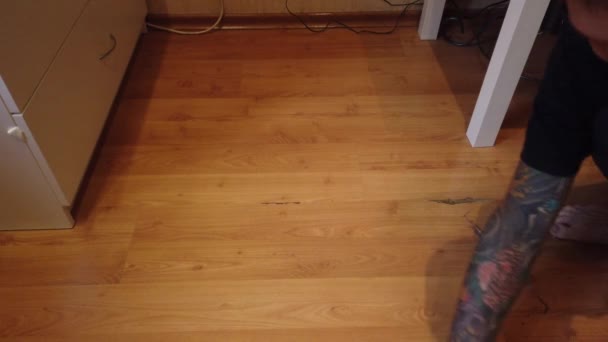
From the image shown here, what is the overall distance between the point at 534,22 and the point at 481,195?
444 millimetres

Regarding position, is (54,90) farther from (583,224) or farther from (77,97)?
(583,224)

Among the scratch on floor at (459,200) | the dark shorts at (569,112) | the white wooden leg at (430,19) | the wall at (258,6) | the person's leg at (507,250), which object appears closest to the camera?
the dark shorts at (569,112)

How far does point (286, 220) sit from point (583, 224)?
0.70 metres

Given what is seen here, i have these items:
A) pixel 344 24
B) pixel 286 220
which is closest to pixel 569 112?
pixel 286 220

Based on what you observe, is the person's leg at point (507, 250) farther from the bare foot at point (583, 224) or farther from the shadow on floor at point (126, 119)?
the shadow on floor at point (126, 119)

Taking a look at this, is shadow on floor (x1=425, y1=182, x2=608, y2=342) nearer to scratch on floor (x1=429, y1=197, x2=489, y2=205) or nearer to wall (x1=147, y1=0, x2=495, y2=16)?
scratch on floor (x1=429, y1=197, x2=489, y2=205)

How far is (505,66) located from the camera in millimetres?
1122

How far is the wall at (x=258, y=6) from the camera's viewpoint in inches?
70.5

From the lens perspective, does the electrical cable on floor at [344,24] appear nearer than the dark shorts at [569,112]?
No

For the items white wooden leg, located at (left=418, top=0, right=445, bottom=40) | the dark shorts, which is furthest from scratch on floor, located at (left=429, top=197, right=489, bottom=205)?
white wooden leg, located at (left=418, top=0, right=445, bottom=40)

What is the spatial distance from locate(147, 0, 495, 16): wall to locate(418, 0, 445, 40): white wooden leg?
15 centimetres

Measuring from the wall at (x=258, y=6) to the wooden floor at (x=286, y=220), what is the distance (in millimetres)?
307

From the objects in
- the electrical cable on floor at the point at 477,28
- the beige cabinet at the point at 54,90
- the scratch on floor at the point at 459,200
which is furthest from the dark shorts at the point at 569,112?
the electrical cable on floor at the point at 477,28

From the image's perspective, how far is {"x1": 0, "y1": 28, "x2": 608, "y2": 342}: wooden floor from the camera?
94cm
